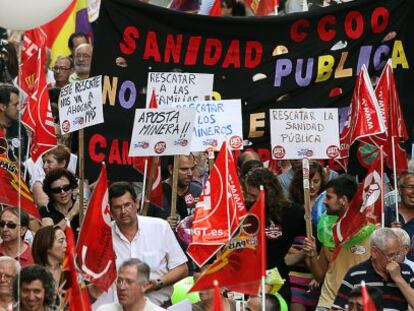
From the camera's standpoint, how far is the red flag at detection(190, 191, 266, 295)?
15.4 meters

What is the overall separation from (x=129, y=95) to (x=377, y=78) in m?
2.50

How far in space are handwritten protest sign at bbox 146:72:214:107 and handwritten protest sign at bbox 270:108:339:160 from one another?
792 mm

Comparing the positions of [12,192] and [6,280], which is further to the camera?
[12,192]

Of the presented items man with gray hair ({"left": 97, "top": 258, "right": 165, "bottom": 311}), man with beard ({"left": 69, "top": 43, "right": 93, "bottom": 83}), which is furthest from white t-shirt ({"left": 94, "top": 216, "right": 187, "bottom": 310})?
man with beard ({"left": 69, "top": 43, "right": 93, "bottom": 83})

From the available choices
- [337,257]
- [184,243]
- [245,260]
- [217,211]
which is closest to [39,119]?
[184,243]

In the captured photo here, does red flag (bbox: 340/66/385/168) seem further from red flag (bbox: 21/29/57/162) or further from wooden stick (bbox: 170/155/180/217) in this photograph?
red flag (bbox: 21/29/57/162)

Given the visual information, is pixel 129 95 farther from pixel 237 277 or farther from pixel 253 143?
pixel 237 277

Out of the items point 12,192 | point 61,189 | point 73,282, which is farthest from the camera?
point 61,189

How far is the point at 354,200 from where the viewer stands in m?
17.4

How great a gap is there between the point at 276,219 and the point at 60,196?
2.05 meters

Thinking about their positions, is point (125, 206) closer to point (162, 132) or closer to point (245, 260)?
point (162, 132)

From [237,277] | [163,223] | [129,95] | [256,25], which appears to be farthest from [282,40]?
[237,277]

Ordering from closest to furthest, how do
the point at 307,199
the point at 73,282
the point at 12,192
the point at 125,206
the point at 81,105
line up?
the point at 73,282 → the point at 125,206 → the point at 307,199 → the point at 12,192 → the point at 81,105

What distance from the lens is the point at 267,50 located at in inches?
778
